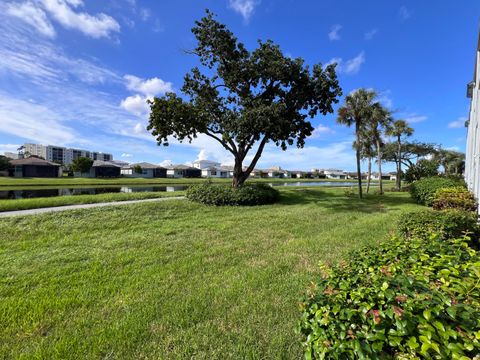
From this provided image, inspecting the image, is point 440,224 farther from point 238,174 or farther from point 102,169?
point 102,169

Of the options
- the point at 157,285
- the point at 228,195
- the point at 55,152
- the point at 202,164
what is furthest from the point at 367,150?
the point at 55,152

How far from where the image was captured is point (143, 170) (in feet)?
221

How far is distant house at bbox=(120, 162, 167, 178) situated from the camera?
6519 cm

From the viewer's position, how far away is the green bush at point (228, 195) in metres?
12.6

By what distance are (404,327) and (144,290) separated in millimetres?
3431

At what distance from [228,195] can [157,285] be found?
8876 millimetres

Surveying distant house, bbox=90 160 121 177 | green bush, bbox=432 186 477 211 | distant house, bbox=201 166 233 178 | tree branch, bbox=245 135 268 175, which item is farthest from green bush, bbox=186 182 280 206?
distant house, bbox=201 166 233 178

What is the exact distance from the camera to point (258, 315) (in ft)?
10.1

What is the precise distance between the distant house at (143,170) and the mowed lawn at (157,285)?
60474 mm

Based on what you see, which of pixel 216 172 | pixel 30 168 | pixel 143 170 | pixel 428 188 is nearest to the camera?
pixel 428 188

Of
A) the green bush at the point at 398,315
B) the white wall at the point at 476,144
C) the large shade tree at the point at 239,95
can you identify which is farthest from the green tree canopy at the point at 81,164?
the green bush at the point at 398,315

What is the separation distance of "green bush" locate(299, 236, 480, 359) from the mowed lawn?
3.09 feet

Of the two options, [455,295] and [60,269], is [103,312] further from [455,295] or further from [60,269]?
[455,295]

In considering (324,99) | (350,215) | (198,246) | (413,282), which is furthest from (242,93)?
(413,282)
